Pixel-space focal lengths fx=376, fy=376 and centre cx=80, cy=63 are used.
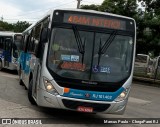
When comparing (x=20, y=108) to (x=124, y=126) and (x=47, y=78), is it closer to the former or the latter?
(x=47, y=78)

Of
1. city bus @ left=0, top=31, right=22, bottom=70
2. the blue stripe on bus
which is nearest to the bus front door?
city bus @ left=0, top=31, right=22, bottom=70

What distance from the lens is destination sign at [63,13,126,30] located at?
9555mm

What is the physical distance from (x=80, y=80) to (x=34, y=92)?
76.3 inches

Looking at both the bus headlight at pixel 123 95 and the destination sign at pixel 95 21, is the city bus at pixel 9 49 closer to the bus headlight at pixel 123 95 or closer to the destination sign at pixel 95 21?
the destination sign at pixel 95 21

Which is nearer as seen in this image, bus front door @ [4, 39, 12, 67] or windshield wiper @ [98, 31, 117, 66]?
windshield wiper @ [98, 31, 117, 66]

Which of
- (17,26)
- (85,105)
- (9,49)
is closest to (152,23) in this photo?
(9,49)

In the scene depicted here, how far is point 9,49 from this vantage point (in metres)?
25.4

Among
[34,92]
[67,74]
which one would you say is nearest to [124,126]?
[67,74]

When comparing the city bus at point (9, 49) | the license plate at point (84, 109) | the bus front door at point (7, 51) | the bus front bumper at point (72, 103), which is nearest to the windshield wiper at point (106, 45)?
the bus front bumper at point (72, 103)

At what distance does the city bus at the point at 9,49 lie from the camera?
24891 mm

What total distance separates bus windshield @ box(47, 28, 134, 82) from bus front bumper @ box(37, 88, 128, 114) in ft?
1.82

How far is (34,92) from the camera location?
10.5 meters

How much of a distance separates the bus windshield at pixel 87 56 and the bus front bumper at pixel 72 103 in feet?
1.82

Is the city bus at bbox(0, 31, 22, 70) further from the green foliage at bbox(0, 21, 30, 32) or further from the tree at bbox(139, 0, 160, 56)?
the green foliage at bbox(0, 21, 30, 32)
